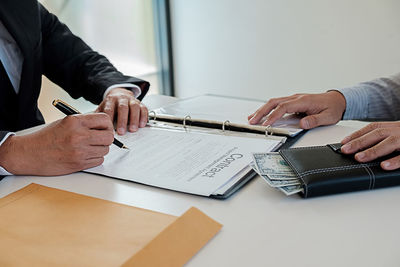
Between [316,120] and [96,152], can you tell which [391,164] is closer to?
[316,120]

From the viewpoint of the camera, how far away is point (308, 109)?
1068 millimetres

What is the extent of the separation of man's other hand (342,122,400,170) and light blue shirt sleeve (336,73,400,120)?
0.35 m

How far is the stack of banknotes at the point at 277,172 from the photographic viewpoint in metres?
0.66

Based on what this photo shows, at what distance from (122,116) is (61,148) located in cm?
27

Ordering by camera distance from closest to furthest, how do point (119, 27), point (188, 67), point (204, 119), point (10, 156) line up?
point (10, 156) < point (204, 119) < point (119, 27) < point (188, 67)

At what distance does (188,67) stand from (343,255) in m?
2.87

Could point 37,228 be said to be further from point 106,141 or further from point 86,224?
point 106,141

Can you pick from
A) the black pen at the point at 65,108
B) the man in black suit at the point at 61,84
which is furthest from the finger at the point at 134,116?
the black pen at the point at 65,108

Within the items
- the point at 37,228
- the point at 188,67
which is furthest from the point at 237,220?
the point at 188,67

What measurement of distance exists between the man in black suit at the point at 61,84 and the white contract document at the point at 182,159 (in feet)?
0.21

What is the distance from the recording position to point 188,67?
3277 mm

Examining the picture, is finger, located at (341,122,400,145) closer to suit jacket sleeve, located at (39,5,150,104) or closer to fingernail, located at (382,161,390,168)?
fingernail, located at (382,161,390,168)

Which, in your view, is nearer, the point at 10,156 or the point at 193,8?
the point at 10,156

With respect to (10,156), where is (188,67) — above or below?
below
